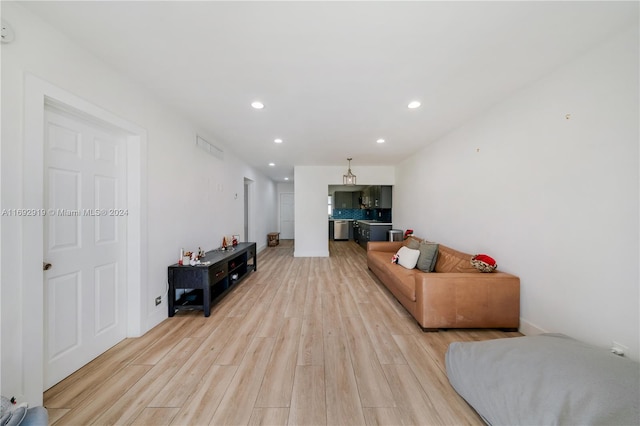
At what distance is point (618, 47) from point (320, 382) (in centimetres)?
332

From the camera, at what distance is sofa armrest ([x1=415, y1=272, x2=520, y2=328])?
2.22 meters

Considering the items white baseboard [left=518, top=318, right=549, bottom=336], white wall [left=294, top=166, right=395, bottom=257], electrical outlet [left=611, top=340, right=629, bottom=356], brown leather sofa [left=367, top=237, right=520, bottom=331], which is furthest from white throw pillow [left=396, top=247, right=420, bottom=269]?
white wall [left=294, top=166, right=395, bottom=257]

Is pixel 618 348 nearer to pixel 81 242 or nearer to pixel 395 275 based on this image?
pixel 395 275

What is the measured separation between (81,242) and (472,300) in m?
3.73

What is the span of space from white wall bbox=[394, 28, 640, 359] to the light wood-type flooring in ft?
2.39

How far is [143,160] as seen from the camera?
2207mm

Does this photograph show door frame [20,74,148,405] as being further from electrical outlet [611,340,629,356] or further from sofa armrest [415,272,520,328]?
electrical outlet [611,340,629,356]

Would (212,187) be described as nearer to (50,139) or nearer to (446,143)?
(50,139)

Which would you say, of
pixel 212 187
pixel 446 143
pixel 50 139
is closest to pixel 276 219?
pixel 212 187

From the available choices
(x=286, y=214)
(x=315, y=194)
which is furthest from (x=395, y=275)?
(x=286, y=214)

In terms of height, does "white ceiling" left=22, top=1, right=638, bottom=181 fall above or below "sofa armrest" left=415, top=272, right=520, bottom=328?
above

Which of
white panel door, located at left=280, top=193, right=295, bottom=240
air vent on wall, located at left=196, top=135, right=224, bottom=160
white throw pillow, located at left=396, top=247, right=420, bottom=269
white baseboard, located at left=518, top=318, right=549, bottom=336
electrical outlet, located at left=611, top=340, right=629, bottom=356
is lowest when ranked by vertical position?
white baseboard, located at left=518, top=318, right=549, bottom=336

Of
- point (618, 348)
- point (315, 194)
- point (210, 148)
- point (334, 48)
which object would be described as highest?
point (334, 48)

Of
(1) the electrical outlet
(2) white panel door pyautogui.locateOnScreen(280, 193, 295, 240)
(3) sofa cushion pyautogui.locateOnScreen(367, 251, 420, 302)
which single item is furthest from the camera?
(2) white panel door pyautogui.locateOnScreen(280, 193, 295, 240)
